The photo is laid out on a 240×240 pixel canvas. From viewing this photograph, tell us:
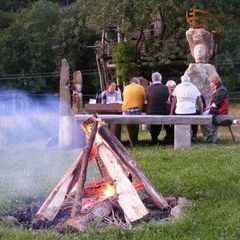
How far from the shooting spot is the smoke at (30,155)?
7.89 m

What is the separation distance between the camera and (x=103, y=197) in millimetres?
6191

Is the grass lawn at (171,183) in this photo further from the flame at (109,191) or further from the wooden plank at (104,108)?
the wooden plank at (104,108)

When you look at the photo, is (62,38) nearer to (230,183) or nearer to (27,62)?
(27,62)

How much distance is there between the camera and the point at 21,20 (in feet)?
145

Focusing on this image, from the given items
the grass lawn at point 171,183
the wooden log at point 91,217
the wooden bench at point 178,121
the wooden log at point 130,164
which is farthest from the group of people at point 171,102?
the wooden log at point 91,217

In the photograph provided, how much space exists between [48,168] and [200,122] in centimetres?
386

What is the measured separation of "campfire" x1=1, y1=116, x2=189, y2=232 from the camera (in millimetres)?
5789

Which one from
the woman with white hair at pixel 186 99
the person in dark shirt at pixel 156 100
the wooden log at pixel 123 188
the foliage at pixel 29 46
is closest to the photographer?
the wooden log at pixel 123 188

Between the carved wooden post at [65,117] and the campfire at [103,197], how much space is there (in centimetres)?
653

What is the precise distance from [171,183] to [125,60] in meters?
23.7

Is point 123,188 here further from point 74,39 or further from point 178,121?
point 74,39

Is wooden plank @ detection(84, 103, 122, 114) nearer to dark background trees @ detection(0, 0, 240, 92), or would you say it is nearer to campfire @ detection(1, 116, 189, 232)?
campfire @ detection(1, 116, 189, 232)

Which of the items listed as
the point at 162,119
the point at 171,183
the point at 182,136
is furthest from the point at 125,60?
the point at 171,183

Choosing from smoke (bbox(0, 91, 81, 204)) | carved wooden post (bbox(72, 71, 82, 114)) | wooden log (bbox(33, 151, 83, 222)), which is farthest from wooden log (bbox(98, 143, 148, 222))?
carved wooden post (bbox(72, 71, 82, 114))
